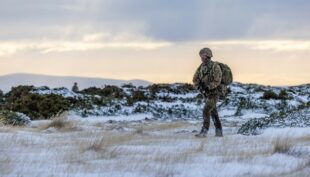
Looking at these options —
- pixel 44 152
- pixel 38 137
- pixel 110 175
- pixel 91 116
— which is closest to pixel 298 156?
pixel 110 175

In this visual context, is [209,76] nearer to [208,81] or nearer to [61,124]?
[208,81]

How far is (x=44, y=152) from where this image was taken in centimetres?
920

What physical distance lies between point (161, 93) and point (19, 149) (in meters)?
25.0

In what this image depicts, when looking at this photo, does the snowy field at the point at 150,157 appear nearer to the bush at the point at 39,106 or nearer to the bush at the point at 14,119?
the bush at the point at 14,119

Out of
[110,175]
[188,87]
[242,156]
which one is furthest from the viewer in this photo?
[188,87]

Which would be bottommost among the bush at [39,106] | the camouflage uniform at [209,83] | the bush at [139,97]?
the bush at [39,106]

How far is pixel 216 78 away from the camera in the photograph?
1314 cm

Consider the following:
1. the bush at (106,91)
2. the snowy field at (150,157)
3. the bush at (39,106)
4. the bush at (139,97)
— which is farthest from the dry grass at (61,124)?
the bush at (106,91)

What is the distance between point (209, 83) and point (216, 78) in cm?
18

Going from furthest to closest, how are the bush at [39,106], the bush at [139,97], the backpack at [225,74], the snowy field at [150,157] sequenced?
the bush at [139,97], the bush at [39,106], the backpack at [225,74], the snowy field at [150,157]

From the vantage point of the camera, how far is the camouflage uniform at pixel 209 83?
13.2 metres

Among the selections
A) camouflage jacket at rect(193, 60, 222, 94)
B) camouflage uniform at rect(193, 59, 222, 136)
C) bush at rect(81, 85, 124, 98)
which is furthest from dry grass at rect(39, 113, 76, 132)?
bush at rect(81, 85, 124, 98)

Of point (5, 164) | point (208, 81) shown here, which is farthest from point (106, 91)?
point (5, 164)

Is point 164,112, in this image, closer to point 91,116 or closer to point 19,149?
point 91,116
